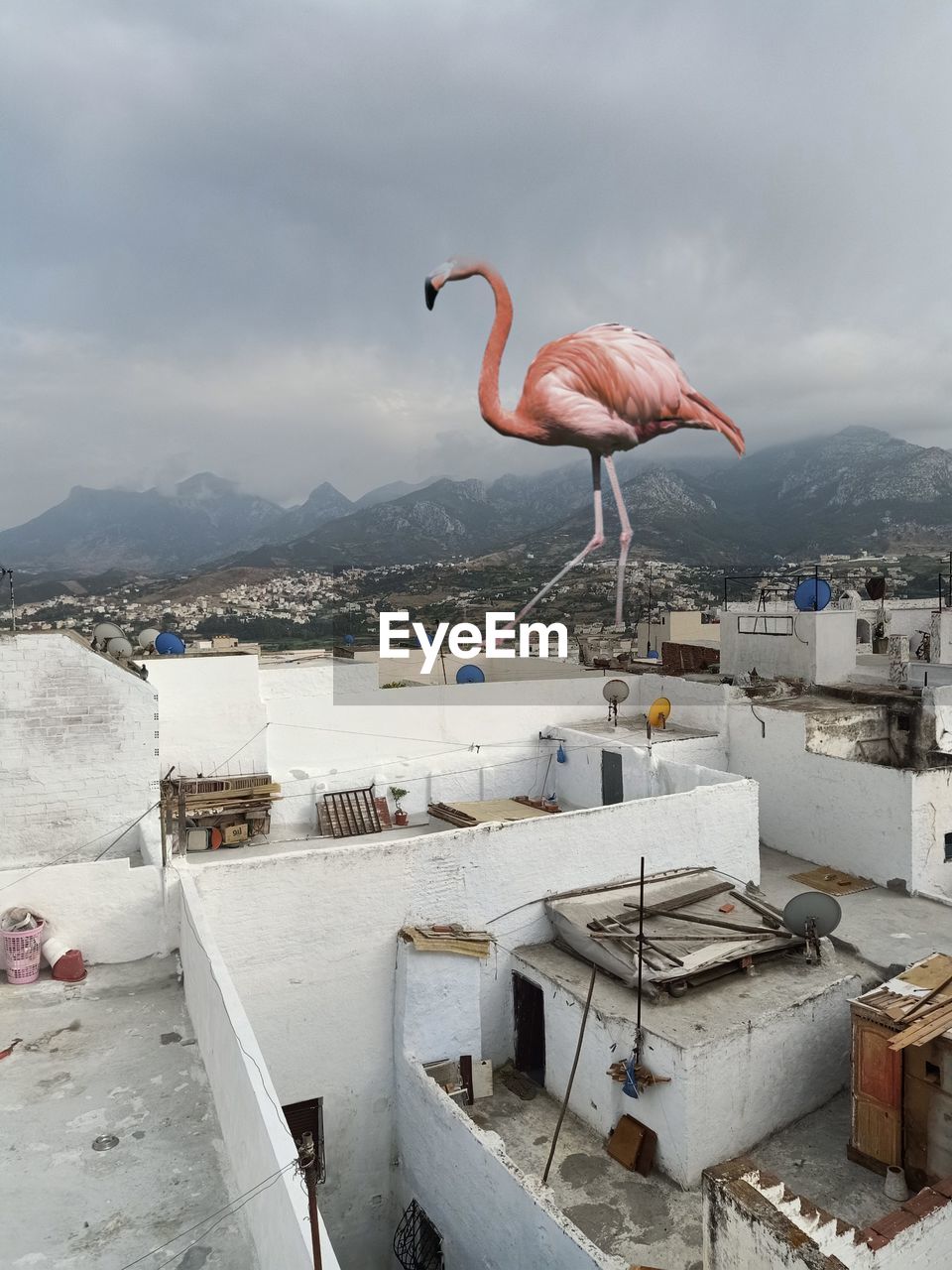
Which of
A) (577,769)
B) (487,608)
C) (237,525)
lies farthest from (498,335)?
(237,525)

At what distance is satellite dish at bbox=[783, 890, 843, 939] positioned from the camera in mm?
10008

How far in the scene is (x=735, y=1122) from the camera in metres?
8.64

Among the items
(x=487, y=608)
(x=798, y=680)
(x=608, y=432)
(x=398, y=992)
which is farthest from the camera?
(x=487, y=608)

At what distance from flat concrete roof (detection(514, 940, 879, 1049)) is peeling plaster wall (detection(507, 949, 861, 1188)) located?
9 centimetres

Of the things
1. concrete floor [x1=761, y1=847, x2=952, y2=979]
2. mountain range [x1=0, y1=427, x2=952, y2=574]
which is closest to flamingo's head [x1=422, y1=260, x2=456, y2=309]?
mountain range [x1=0, y1=427, x2=952, y2=574]

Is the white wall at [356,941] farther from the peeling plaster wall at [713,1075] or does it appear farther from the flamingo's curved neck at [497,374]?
the flamingo's curved neck at [497,374]

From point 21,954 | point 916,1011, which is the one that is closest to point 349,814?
point 21,954

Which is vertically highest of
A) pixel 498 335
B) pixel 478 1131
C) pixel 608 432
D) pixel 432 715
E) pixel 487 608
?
pixel 498 335

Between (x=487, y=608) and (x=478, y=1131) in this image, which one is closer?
(x=478, y=1131)

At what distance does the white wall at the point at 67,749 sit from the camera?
9898 mm

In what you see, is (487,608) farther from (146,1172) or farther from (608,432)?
(146,1172)

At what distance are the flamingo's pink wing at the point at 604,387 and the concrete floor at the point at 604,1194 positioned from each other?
38.4 feet

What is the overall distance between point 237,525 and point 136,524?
1878 cm

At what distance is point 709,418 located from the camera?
1723cm
